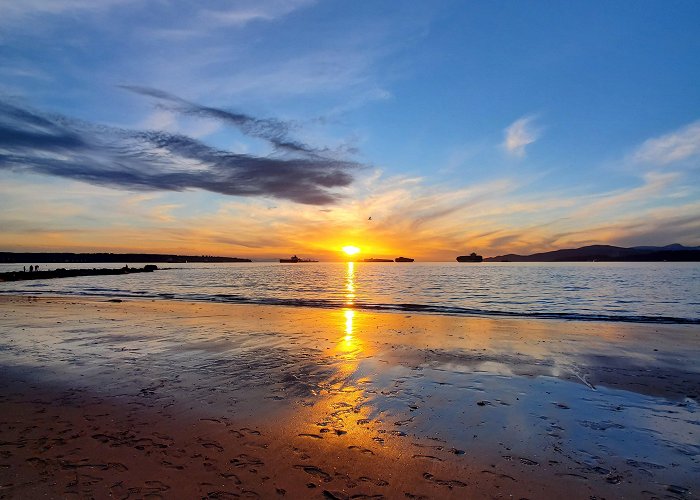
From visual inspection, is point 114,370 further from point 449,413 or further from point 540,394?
point 540,394

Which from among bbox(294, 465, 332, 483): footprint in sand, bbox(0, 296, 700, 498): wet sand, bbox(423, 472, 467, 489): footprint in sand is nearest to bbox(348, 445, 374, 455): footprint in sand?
bbox(0, 296, 700, 498): wet sand

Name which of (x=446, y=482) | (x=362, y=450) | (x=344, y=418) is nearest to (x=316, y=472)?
(x=362, y=450)

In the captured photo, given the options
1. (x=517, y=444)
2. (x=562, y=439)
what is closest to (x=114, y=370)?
(x=517, y=444)

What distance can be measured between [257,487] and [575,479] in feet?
14.8

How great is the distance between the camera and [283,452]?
641cm

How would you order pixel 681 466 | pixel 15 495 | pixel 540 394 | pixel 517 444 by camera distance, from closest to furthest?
pixel 15 495 → pixel 681 466 → pixel 517 444 → pixel 540 394

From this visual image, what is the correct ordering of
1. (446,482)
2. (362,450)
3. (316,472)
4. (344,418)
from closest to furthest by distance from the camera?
(446,482), (316,472), (362,450), (344,418)

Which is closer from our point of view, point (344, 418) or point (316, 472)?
point (316, 472)

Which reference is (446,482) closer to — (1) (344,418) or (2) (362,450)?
(2) (362,450)

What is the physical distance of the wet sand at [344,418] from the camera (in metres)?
5.55

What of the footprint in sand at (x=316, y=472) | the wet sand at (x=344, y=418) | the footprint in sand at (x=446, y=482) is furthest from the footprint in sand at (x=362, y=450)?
the footprint in sand at (x=446, y=482)

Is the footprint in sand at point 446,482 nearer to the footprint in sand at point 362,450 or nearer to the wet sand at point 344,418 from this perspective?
the wet sand at point 344,418

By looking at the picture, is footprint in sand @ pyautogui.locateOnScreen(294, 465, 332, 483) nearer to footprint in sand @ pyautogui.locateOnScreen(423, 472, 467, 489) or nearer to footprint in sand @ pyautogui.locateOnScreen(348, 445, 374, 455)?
footprint in sand @ pyautogui.locateOnScreen(348, 445, 374, 455)

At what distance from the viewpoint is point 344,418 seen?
7.96m
